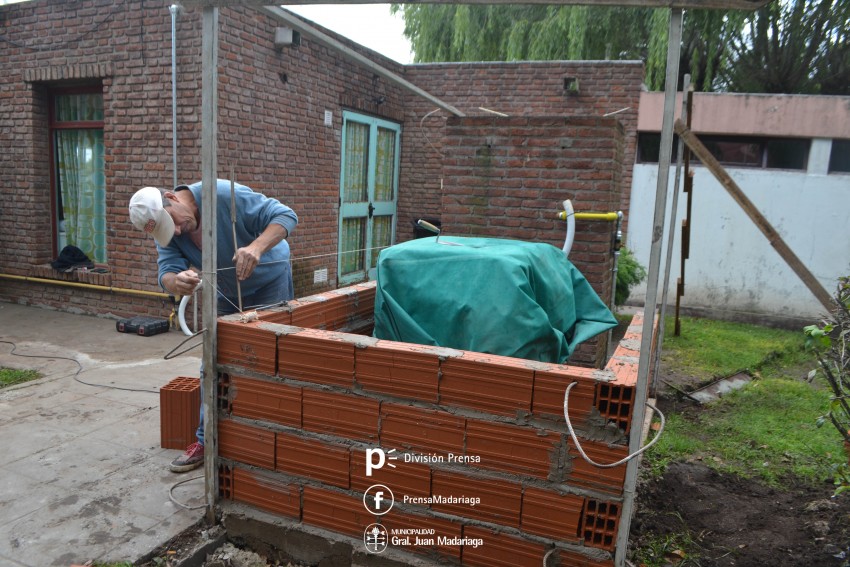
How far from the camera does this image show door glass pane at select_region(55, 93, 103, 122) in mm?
7344

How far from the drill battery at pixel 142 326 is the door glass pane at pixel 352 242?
10.7ft

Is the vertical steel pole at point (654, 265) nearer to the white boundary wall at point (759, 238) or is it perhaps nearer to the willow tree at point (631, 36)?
the white boundary wall at point (759, 238)

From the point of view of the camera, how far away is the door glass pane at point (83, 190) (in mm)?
7523

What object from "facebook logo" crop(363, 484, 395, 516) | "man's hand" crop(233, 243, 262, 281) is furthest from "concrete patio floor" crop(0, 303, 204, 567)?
"man's hand" crop(233, 243, 262, 281)

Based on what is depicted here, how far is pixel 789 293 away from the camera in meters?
9.48

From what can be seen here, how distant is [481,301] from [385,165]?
316 inches

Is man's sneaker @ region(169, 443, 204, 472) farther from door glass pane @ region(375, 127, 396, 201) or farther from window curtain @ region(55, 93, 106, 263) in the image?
door glass pane @ region(375, 127, 396, 201)

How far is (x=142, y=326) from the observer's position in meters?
6.61

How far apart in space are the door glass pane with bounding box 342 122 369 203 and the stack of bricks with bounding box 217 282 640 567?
6.73 m

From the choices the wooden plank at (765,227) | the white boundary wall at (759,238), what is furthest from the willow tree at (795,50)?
the wooden plank at (765,227)

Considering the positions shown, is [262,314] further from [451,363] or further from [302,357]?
[451,363]

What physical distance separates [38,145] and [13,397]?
434cm

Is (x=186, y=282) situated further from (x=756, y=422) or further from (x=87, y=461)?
(x=756, y=422)

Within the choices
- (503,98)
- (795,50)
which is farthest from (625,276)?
(795,50)
